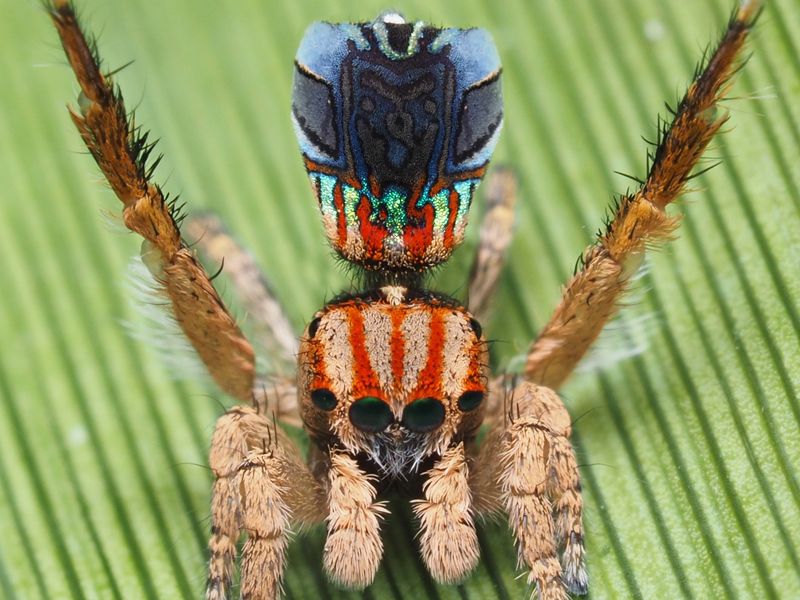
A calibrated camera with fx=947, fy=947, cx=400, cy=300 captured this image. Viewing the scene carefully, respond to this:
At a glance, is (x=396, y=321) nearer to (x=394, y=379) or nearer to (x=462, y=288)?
(x=394, y=379)

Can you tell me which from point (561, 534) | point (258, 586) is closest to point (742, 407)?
point (561, 534)

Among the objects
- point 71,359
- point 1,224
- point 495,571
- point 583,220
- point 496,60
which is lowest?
point 495,571

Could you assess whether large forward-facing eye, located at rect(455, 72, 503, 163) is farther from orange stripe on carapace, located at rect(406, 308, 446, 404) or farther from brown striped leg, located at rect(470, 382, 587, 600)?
brown striped leg, located at rect(470, 382, 587, 600)

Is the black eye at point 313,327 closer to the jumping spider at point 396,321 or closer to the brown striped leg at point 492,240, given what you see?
the jumping spider at point 396,321

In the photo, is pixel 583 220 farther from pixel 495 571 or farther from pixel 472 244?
pixel 495 571

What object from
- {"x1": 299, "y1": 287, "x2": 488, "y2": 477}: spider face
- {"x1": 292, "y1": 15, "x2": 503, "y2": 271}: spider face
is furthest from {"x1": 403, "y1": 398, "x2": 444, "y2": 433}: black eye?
{"x1": 292, "y1": 15, "x2": 503, "y2": 271}: spider face
